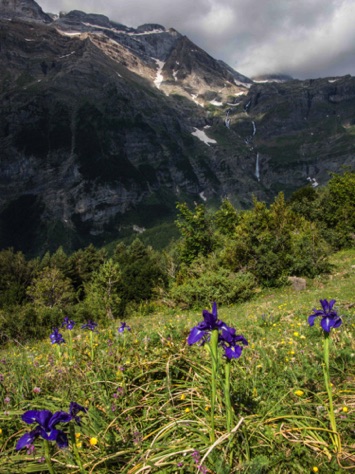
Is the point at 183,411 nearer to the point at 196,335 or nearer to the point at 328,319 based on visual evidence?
the point at 196,335

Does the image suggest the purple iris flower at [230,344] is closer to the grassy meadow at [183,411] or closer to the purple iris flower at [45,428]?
the grassy meadow at [183,411]

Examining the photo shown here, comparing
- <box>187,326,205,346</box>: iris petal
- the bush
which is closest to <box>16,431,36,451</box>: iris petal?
<box>187,326,205,346</box>: iris petal

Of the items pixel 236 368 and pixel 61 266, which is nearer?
pixel 236 368

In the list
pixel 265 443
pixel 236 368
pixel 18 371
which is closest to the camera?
pixel 265 443

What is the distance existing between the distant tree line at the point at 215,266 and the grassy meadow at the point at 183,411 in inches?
525

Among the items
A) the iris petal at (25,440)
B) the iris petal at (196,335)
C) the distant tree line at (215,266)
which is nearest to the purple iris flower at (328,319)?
the iris petal at (196,335)

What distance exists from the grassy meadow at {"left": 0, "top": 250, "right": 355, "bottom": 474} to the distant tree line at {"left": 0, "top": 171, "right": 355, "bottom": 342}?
43.8 ft

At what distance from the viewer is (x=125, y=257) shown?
6594 cm

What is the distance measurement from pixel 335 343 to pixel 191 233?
33.3 meters

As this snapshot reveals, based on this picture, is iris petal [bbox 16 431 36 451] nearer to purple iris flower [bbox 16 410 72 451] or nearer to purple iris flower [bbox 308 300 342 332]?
purple iris flower [bbox 16 410 72 451]

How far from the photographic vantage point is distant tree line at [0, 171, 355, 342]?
24.6 m

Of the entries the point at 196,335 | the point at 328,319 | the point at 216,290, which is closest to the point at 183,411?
the point at 196,335

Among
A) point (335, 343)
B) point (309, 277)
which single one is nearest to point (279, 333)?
point (335, 343)

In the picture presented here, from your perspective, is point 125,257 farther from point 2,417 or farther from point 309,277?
point 2,417
